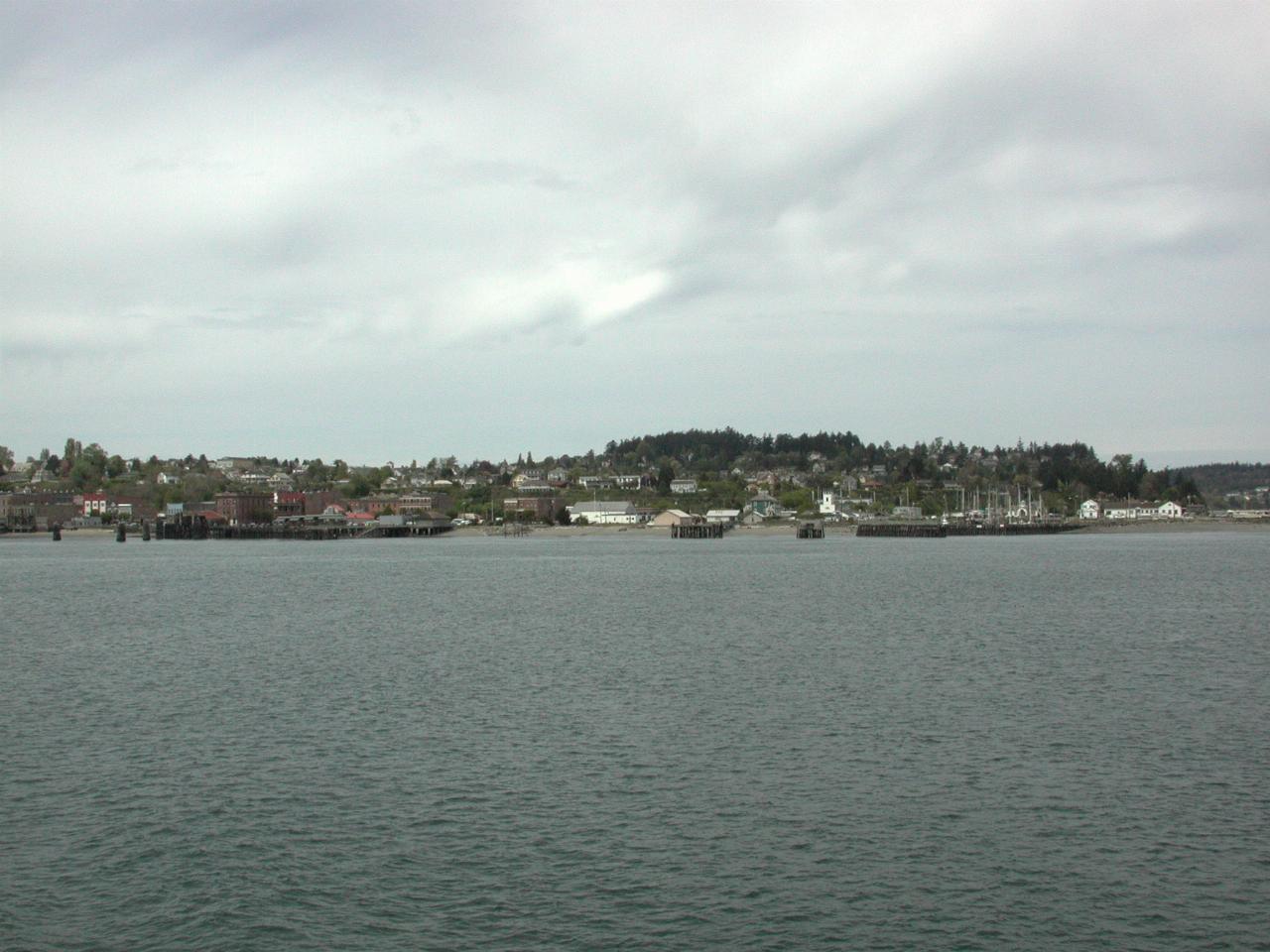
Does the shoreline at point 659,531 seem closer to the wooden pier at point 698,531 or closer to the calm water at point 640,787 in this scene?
the wooden pier at point 698,531

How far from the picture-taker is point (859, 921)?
48.3 ft

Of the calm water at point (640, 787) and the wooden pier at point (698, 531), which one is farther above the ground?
the wooden pier at point (698, 531)

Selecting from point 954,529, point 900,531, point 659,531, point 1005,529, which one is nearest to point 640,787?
point 900,531

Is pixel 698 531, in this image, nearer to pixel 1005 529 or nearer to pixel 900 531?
pixel 900 531

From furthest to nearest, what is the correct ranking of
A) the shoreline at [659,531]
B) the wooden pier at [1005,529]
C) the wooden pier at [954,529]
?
1. the shoreline at [659,531]
2. the wooden pier at [1005,529]
3. the wooden pier at [954,529]

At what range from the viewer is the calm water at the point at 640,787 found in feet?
49.0

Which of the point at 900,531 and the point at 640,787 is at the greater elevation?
the point at 900,531

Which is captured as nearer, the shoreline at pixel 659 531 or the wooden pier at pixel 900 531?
the wooden pier at pixel 900 531

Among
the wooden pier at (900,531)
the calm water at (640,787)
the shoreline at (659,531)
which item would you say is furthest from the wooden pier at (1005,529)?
the calm water at (640,787)

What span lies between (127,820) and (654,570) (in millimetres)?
67810

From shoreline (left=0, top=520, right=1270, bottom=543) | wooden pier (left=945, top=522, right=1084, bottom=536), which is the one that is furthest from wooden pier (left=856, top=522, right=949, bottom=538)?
shoreline (left=0, top=520, right=1270, bottom=543)

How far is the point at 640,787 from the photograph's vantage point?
20.6 metres

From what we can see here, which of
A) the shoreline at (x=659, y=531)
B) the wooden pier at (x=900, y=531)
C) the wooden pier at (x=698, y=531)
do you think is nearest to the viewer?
the wooden pier at (x=900, y=531)

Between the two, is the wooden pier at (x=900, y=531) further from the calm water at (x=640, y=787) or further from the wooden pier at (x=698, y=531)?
the calm water at (x=640, y=787)
